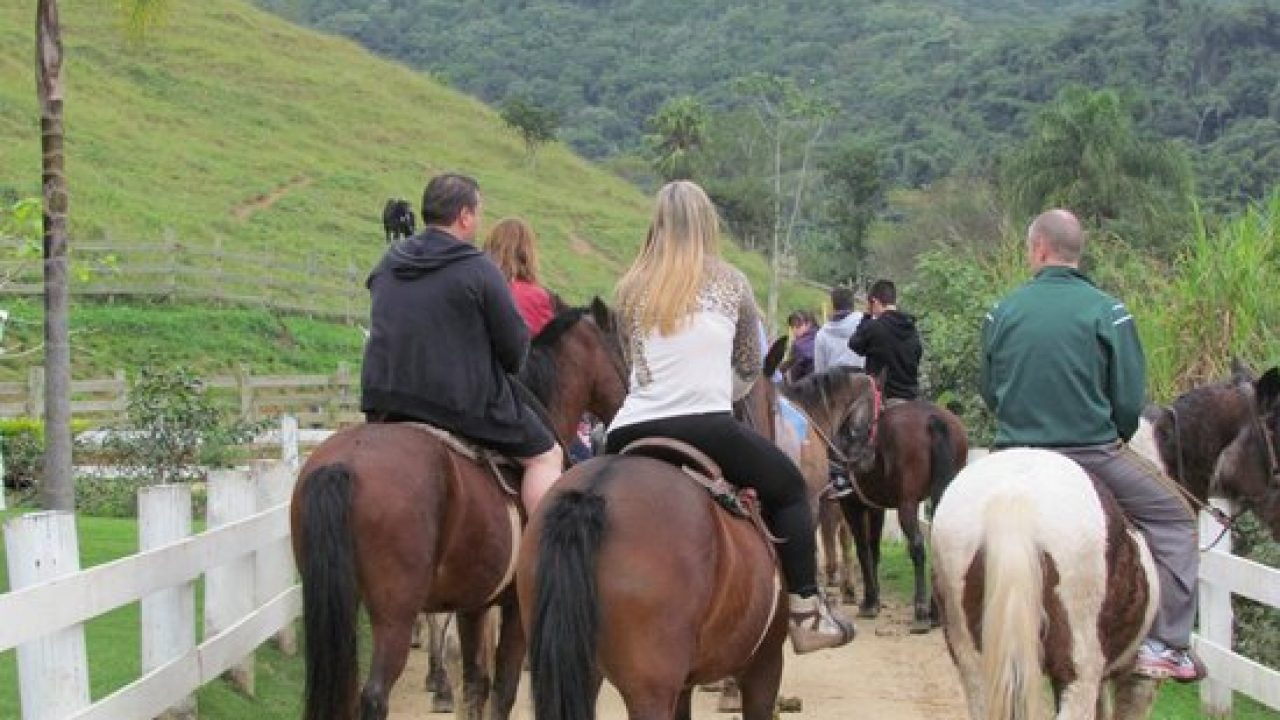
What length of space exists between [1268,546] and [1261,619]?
477 mm

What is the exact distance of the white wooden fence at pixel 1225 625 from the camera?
959cm

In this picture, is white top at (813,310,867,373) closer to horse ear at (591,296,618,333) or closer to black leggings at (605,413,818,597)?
horse ear at (591,296,618,333)

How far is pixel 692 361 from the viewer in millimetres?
6801

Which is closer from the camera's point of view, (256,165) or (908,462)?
(908,462)

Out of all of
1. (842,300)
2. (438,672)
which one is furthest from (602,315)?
(842,300)

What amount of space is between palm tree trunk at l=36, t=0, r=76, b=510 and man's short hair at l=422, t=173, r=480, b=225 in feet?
23.3

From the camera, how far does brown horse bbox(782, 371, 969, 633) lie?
581 inches

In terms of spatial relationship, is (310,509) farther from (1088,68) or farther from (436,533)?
(1088,68)

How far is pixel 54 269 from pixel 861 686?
7.25 m

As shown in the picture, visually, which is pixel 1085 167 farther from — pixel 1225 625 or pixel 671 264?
pixel 671 264

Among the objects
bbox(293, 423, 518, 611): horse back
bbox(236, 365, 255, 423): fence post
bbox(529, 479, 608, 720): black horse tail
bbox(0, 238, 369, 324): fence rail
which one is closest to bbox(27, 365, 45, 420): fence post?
bbox(236, 365, 255, 423): fence post

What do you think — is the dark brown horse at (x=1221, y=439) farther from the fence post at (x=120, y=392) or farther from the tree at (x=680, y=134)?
the tree at (x=680, y=134)

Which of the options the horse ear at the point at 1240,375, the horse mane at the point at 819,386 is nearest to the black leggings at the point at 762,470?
the horse ear at the point at 1240,375

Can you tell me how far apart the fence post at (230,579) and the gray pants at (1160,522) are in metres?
4.58
